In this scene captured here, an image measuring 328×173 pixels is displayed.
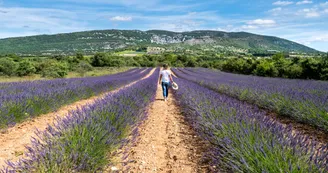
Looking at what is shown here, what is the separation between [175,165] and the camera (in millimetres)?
3297

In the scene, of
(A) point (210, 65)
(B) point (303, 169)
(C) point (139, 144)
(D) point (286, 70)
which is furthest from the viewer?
(A) point (210, 65)

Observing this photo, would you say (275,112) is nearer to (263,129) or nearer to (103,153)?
(263,129)

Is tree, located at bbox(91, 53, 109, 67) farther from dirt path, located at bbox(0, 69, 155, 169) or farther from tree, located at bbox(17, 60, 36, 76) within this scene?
dirt path, located at bbox(0, 69, 155, 169)

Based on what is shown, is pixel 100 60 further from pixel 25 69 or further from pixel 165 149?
pixel 165 149

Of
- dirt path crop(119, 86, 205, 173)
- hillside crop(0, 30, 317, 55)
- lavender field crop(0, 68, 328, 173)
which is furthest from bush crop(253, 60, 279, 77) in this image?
hillside crop(0, 30, 317, 55)

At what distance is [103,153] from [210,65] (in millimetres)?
64268

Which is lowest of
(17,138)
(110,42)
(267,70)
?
(267,70)

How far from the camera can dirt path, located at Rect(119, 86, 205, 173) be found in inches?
127

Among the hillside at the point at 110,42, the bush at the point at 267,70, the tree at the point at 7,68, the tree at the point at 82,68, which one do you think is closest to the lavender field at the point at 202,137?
the bush at the point at 267,70

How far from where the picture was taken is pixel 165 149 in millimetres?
3998

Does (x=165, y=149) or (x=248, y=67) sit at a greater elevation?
(x=165, y=149)

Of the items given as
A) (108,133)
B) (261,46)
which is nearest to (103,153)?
(108,133)

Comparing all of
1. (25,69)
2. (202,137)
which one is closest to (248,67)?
(25,69)

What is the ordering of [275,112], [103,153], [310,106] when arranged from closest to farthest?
[103,153] < [310,106] < [275,112]
